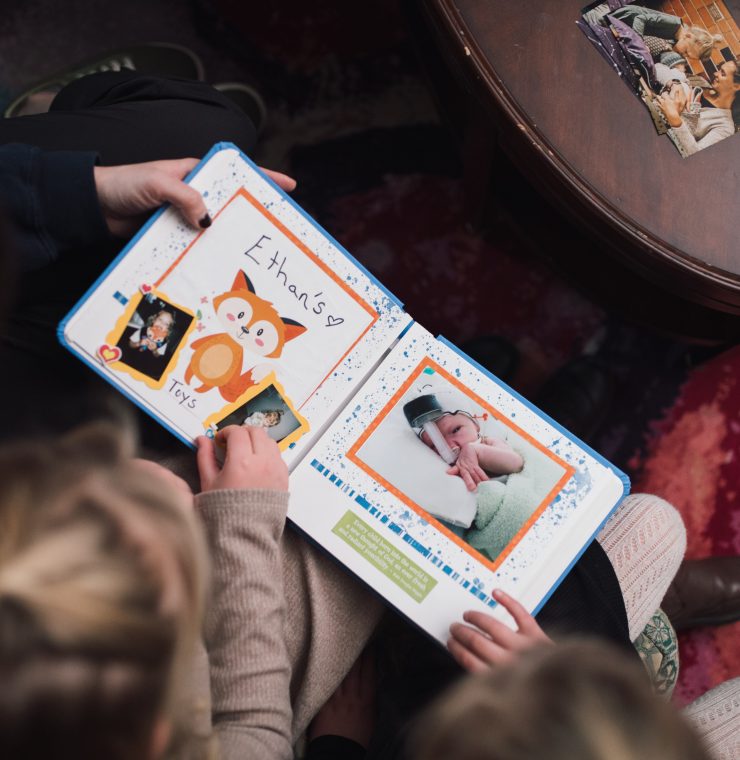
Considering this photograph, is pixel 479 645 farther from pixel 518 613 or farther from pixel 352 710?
pixel 352 710

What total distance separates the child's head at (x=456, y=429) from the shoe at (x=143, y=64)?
2.42 ft

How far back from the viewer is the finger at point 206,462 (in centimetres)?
70

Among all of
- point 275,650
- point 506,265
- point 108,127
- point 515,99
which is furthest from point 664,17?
point 275,650

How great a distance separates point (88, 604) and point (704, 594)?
0.91m

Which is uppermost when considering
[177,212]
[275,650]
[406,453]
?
[177,212]

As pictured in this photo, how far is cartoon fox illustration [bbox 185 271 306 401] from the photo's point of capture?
28.1 inches

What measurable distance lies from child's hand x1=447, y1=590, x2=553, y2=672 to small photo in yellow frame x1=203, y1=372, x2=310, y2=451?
0.80ft

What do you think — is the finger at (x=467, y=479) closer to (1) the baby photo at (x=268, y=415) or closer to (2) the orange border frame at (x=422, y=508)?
(2) the orange border frame at (x=422, y=508)

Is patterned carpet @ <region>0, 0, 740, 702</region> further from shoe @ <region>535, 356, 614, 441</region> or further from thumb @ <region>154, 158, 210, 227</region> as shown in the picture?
thumb @ <region>154, 158, 210, 227</region>

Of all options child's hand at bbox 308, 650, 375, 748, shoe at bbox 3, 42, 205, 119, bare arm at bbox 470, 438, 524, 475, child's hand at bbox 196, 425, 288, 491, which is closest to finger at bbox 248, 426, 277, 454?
child's hand at bbox 196, 425, 288, 491

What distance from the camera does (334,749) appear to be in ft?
2.55

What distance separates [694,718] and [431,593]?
1.30 feet

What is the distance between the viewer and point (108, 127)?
31.8 inches

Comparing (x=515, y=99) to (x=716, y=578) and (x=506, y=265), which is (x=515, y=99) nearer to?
(x=506, y=265)
